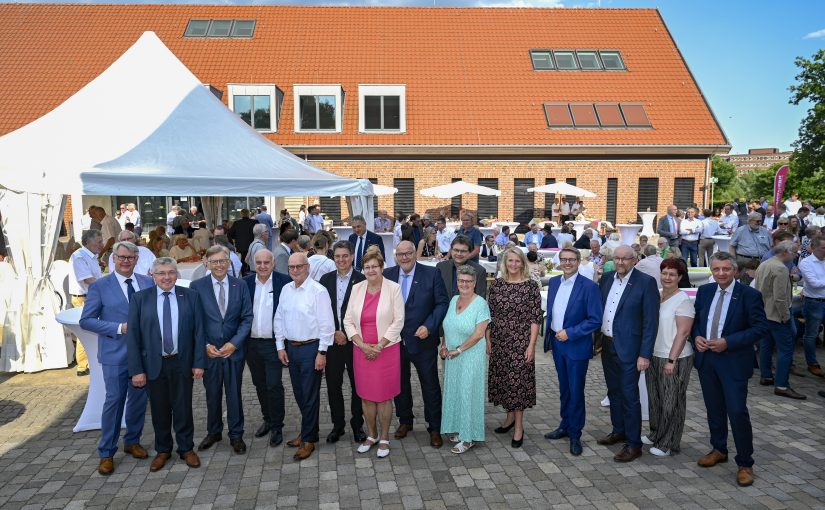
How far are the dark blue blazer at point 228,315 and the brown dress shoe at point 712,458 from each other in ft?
13.2

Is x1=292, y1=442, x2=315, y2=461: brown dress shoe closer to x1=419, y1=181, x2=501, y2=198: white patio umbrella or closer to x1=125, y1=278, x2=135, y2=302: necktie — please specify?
x1=125, y1=278, x2=135, y2=302: necktie

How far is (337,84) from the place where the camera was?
939 inches

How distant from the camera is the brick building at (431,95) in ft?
76.1

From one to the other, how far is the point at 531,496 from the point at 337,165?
20.0 meters

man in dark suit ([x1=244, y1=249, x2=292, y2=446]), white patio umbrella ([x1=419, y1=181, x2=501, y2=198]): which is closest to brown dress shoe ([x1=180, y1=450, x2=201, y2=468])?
man in dark suit ([x1=244, y1=249, x2=292, y2=446])

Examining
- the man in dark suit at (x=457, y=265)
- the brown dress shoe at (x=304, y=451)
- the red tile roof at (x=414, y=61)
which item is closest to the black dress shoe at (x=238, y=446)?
the brown dress shoe at (x=304, y=451)

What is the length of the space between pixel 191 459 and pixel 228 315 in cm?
126

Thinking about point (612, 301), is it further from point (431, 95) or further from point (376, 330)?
point (431, 95)

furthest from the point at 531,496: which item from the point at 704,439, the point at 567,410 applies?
the point at 704,439

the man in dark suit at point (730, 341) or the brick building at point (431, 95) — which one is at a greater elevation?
the brick building at point (431, 95)

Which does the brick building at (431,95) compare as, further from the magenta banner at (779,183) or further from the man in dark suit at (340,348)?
the man in dark suit at (340,348)

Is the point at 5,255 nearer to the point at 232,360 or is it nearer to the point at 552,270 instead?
the point at 232,360

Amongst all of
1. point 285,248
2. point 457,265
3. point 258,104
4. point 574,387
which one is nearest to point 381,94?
point 258,104

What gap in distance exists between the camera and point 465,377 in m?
5.13
